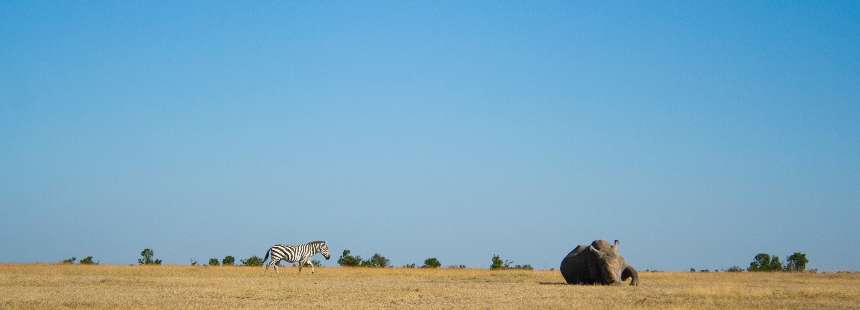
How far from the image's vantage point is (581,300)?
24109 millimetres

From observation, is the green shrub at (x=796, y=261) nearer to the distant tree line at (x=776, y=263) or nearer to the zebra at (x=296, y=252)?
the distant tree line at (x=776, y=263)

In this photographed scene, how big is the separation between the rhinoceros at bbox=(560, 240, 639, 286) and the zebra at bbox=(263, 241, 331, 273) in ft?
51.5

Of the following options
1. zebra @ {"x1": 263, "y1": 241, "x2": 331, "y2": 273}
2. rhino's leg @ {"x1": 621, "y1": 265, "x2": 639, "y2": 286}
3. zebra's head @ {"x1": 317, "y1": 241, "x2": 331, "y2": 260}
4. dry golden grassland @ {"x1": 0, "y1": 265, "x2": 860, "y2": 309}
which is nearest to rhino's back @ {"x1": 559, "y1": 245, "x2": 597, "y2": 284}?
rhino's leg @ {"x1": 621, "y1": 265, "x2": 639, "y2": 286}

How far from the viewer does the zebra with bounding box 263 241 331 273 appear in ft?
150

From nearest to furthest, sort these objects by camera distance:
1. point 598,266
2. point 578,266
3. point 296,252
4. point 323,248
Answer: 1. point 598,266
2. point 578,266
3. point 296,252
4. point 323,248

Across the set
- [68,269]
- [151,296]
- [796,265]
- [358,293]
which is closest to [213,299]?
[151,296]

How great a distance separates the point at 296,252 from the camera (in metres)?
46.8

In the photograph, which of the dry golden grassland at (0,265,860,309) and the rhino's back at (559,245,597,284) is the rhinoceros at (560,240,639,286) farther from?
the dry golden grassland at (0,265,860,309)

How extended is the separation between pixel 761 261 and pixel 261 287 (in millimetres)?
42895

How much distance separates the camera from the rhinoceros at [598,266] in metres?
31.4

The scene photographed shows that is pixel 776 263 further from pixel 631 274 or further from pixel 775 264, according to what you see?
pixel 631 274

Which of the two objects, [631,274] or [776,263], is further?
[776,263]

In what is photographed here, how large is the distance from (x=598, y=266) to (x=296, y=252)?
64.4 ft

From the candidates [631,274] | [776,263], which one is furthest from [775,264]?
[631,274]
